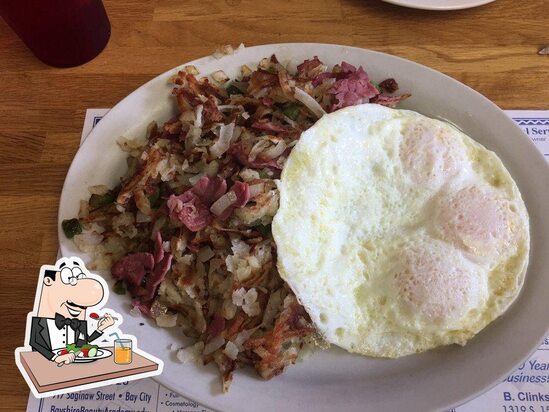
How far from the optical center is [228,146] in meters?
1.31

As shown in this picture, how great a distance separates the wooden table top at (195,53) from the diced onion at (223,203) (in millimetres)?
582

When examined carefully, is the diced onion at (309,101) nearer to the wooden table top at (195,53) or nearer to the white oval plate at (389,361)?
the white oval plate at (389,361)

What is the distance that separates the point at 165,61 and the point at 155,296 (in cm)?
89

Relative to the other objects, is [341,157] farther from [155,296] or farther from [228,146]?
[155,296]

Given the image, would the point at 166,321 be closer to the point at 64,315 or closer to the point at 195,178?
the point at 64,315

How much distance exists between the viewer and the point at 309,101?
1366 millimetres

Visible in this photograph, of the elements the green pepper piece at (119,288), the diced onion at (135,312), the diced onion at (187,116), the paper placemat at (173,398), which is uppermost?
the diced onion at (187,116)

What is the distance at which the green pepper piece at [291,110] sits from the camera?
1395mm

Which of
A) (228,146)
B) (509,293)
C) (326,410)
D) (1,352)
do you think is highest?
(228,146)

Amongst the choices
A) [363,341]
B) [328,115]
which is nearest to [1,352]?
[363,341]

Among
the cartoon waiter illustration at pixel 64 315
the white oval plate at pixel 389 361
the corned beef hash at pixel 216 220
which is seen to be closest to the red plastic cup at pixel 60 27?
the white oval plate at pixel 389 361

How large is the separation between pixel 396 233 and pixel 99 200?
0.81 m

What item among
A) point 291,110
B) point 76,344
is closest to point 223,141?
point 291,110

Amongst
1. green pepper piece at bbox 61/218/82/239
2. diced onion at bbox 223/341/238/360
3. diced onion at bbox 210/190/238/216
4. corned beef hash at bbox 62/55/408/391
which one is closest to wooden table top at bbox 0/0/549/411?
green pepper piece at bbox 61/218/82/239
